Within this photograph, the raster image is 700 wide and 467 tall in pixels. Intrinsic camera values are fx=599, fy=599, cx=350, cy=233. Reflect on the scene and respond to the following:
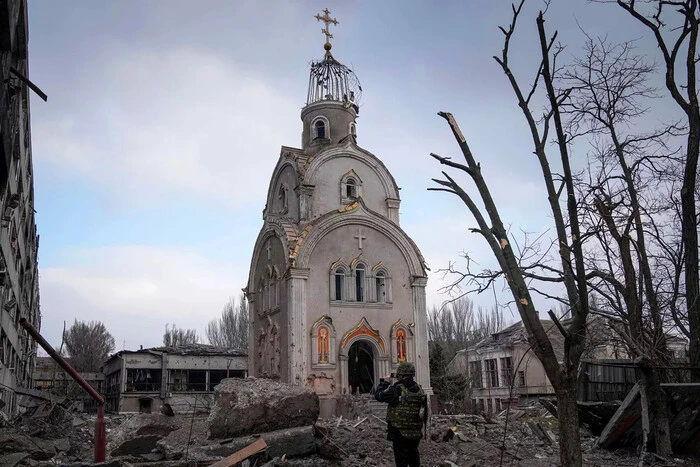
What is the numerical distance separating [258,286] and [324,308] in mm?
4999

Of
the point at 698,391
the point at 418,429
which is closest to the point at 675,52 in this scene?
the point at 698,391

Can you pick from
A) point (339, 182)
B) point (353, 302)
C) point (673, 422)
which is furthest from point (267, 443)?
point (339, 182)

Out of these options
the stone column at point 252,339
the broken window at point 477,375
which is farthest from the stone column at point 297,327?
the broken window at point 477,375

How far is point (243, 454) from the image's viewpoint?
9.34m

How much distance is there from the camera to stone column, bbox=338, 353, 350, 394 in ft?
72.3

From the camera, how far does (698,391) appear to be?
11359mm

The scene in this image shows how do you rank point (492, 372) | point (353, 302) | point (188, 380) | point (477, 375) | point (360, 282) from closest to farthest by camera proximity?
point (353, 302) < point (360, 282) < point (188, 380) < point (492, 372) < point (477, 375)

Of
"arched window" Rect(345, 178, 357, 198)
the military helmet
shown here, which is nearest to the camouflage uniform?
the military helmet

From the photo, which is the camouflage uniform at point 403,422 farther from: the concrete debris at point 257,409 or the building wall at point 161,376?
the building wall at point 161,376

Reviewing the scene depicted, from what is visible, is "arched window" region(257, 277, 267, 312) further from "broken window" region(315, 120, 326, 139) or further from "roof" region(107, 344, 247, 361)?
"roof" region(107, 344, 247, 361)

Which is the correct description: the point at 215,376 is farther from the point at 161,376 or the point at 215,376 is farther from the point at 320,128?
the point at 320,128

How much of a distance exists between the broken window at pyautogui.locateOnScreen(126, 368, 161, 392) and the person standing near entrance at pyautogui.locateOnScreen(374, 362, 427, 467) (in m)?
32.2

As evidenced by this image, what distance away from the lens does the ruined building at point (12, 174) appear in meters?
9.95

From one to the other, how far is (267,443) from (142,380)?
3086cm
